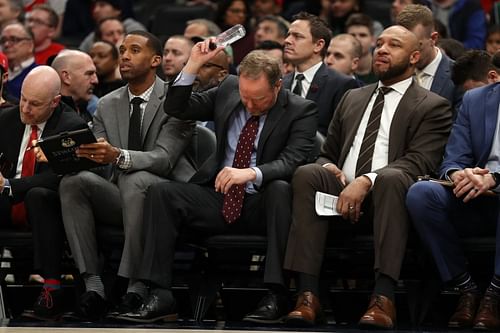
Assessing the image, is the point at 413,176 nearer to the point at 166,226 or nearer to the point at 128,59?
the point at 166,226

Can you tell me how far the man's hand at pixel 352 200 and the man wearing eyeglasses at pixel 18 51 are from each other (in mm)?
4009

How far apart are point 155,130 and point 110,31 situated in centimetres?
415

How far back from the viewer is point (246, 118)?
725cm

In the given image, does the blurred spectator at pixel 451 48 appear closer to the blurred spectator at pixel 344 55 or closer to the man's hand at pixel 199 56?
the blurred spectator at pixel 344 55

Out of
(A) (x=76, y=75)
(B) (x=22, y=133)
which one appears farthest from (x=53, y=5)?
(B) (x=22, y=133)

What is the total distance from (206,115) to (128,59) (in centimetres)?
65

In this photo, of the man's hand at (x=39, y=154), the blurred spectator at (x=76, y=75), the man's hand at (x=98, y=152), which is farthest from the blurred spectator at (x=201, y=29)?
the man's hand at (x=98, y=152)

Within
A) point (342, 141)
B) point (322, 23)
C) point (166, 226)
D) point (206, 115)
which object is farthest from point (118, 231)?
point (322, 23)

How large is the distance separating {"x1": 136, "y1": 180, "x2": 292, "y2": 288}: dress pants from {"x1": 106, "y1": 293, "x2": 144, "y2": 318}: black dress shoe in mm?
138

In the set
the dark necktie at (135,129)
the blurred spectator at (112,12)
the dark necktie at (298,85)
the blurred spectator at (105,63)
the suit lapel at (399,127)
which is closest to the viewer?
the suit lapel at (399,127)

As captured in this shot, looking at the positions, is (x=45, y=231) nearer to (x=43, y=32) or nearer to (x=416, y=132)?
(x=416, y=132)

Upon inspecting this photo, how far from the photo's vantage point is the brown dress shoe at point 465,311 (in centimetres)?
654

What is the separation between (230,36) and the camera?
Answer: 705 cm

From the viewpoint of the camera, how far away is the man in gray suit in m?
6.95
